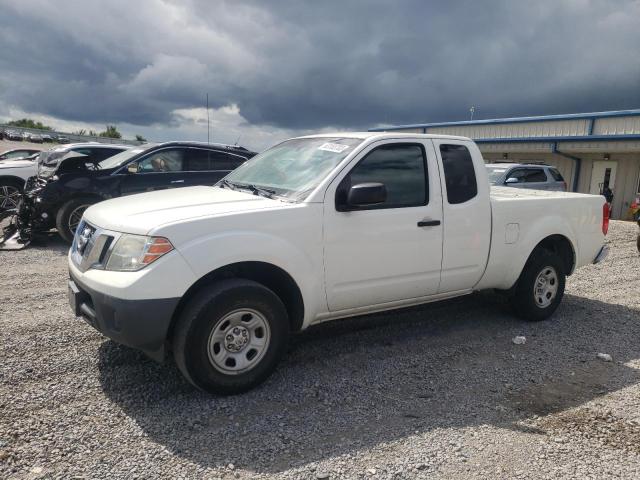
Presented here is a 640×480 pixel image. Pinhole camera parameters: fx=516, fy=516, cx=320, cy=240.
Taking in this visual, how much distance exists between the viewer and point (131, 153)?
33.0 ft

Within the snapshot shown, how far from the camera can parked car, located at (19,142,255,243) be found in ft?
28.6

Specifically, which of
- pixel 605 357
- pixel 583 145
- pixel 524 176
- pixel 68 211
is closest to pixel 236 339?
pixel 605 357

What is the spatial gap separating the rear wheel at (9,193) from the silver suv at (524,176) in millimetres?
11228

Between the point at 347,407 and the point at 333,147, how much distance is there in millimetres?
2114

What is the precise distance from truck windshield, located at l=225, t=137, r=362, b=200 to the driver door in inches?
7.2

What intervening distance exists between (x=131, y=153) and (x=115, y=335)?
24.3 ft

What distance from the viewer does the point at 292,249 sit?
3.80 metres

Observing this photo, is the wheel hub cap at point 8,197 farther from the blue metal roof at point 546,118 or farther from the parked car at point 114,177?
the blue metal roof at point 546,118

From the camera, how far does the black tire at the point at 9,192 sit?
12.1 metres

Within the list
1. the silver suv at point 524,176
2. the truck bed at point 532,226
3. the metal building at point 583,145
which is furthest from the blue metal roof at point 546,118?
the truck bed at point 532,226

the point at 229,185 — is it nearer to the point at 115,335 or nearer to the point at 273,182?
the point at 273,182

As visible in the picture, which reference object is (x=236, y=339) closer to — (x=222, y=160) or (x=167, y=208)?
(x=167, y=208)

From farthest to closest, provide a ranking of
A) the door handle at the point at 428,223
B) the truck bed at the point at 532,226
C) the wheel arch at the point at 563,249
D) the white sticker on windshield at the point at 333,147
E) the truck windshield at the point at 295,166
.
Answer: the wheel arch at the point at 563,249 < the truck bed at the point at 532,226 < the door handle at the point at 428,223 < the white sticker on windshield at the point at 333,147 < the truck windshield at the point at 295,166

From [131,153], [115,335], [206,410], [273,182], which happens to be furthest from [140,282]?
[131,153]
